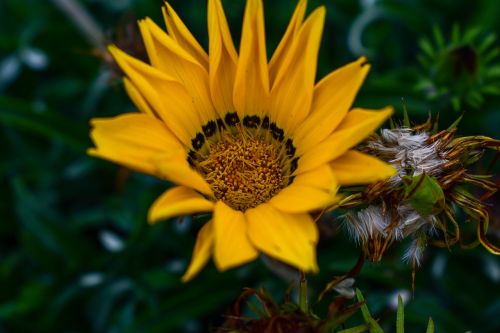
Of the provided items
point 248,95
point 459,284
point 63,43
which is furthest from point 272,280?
point 63,43

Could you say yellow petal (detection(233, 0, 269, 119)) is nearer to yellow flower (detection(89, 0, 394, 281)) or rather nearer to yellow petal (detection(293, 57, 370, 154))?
yellow flower (detection(89, 0, 394, 281))

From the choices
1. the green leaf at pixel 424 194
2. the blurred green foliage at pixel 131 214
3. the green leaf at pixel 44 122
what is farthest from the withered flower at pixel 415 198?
the green leaf at pixel 44 122

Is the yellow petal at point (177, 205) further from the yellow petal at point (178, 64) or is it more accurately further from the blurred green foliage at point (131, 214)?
the blurred green foliage at point (131, 214)

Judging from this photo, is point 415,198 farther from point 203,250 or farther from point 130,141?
point 130,141

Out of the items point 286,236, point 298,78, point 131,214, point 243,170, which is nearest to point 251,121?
point 243,170

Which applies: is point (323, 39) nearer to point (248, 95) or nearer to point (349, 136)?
point (248, 95)
